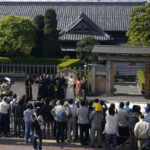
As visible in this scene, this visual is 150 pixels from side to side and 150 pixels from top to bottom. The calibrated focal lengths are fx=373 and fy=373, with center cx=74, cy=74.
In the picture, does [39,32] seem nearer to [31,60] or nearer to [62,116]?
[31,60]

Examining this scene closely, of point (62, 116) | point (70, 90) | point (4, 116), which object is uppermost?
point (70, 90)

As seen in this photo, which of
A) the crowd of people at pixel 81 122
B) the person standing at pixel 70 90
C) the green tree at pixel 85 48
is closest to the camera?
the crowd of people at pixel 81 122

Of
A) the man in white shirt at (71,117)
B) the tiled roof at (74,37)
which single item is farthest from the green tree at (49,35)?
the man in white shirt at (71,117)

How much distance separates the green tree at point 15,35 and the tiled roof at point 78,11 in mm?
11150

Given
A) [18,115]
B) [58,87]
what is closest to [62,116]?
[18,115]

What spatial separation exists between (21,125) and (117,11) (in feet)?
103

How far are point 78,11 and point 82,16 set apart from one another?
22.9 ft

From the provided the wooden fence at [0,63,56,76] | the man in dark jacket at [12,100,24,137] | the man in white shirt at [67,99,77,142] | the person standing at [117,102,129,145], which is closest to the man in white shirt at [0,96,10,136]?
the man in dark jacket at [12,100,24,137]

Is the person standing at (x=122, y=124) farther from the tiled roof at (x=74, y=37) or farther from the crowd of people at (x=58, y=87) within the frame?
the tiled roof at (x=74, y=37)

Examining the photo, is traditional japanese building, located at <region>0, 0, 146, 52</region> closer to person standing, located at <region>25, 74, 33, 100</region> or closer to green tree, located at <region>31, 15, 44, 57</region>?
green tree, located at <region>31, 15, 44, 57</region>

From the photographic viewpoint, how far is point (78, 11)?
4394 centimetres

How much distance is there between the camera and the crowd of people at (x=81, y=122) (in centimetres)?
1188

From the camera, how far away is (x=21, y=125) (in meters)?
14.5

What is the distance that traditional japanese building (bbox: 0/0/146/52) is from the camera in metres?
36.8
